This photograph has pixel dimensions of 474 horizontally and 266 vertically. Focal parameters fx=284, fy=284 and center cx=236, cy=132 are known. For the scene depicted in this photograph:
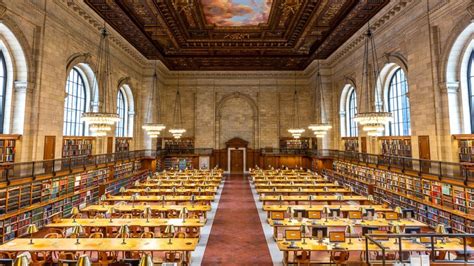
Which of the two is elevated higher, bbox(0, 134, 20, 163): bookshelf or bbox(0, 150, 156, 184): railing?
bbox(0, 134, 20, 163): bookshelf

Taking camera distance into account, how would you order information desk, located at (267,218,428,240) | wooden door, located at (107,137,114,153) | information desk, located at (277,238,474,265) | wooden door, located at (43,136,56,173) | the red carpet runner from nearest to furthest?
information desk, located at (277,238,474,265), the red carpet runner, information desk, located at (267,218,428,240), wooden door, located at (43,136,56,173), wooden door, located at (107,137,114,153)

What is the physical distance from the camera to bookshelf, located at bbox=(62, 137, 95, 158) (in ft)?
42.1

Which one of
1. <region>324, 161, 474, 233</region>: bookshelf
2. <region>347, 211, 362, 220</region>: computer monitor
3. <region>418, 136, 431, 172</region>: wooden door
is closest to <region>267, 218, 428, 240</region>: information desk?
<region>347, 211, 362, 220</region>: computer monitor

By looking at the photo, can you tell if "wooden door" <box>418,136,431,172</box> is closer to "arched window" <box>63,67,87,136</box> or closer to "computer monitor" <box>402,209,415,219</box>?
"computer monitor" <box>402,209,415,219</box>

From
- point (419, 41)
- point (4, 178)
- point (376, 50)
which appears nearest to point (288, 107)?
point (376, 50)

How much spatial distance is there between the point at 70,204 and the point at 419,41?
15.0 m

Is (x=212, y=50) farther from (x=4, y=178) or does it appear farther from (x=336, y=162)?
(x=4, y=178)

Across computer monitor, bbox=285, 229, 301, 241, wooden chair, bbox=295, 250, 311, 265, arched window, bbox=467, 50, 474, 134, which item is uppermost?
arched window, bbox=467, 50, 474, 134

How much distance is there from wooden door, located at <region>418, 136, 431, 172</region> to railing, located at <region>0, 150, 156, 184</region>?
1338 cm

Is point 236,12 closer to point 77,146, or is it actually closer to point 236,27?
point 236,27

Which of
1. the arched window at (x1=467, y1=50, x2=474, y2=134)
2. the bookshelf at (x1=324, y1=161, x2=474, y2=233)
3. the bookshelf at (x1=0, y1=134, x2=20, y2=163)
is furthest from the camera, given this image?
the arched window at (x1=467, y1=50, x2=474, y2=134)

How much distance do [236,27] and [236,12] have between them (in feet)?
6.28

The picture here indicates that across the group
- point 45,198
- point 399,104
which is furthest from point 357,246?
point 399,104

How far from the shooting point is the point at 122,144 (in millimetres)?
19172
